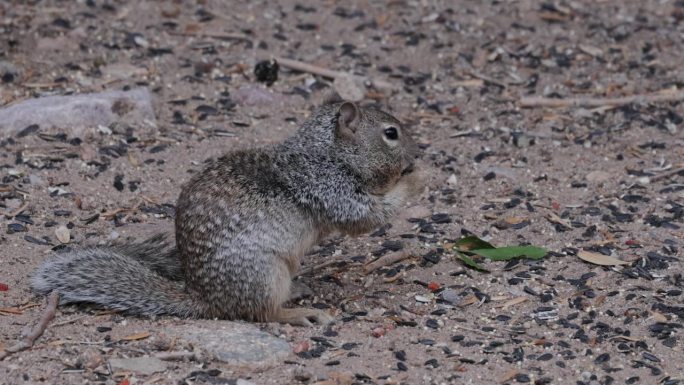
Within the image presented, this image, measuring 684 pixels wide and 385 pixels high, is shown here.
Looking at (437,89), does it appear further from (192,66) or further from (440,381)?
(440,381)

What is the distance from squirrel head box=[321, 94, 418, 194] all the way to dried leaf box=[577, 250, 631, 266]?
1113 millimetres

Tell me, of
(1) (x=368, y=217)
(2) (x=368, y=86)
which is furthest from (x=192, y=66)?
(1) (x=368, y=217)

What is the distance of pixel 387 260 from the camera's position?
20.8 ft

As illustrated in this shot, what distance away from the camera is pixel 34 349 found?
16.6 feet

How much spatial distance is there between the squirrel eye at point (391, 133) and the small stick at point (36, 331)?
196 centimetres

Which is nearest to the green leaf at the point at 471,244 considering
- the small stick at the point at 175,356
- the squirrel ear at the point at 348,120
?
the squirrel ear at the point at 348,120

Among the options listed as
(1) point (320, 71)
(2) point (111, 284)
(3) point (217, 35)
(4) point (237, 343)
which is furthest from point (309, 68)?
(4) point (237, 343)

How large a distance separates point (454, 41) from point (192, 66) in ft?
7.43

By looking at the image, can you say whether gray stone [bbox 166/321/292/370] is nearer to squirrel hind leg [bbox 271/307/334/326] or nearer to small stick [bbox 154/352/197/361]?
small stick [bbox 154/352/197/361]

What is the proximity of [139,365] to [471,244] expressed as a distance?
225cm

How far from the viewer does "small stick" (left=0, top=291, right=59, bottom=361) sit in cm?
501

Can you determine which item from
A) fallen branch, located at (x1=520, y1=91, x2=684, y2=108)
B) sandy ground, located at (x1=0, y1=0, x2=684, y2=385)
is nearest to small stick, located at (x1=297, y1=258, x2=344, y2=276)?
sandy ground, located at (x1=0, y1=0, x2=684, y2=385)

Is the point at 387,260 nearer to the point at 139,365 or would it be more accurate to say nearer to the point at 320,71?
the point at 139,365

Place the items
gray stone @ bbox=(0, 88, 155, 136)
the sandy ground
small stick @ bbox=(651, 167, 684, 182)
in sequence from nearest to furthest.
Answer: the sandy ground, small stick @ bbox=(651, 167, 684, 182), gray stone @ bbox=(0, 88, 155, 136)
